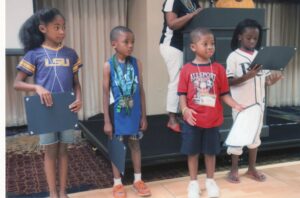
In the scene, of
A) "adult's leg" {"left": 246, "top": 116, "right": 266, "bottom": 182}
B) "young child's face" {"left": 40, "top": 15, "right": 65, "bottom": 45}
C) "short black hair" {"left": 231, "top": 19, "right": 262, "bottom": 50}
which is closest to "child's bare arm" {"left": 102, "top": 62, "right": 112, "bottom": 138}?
"young child's face" {"left": 40, "top": 15, "right": 65, "bottom": 45}

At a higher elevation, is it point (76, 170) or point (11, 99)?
point (11, 99)

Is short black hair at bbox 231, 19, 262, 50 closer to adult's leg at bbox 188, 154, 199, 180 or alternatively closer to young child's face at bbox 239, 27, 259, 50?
young child's face at bbox 239, 27, 259, 50

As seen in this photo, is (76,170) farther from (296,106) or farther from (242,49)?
(296,106)

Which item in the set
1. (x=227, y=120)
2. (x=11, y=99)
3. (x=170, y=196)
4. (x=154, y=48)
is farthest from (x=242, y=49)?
(x=11, y=99)

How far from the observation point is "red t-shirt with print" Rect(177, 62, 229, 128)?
2037 millimetres

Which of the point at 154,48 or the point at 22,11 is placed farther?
the point at 154,48

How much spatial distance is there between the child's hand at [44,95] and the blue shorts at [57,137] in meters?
0.22

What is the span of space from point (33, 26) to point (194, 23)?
1.41m

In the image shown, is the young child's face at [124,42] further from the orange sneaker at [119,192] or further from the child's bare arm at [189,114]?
the orange sneaker at [119,192]

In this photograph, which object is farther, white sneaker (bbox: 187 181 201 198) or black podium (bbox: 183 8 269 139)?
black podium (bbox: 183 8 269 139)

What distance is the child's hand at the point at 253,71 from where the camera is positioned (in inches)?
83.5

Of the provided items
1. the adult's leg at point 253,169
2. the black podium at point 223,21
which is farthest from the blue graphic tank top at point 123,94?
the black podium at point 223,21

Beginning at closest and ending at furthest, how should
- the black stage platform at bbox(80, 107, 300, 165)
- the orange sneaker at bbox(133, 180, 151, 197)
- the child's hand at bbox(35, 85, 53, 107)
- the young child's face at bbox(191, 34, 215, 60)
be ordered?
the child's hand at bbox(35, 85, 53, 107) < the young child's face at bbox(191, 34, 215, 60) < the orange sneaker at bbox(133, 180, 151, 197) < the black stage platform at bbox(80, 107, 300, 165)

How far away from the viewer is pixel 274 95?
18.8 feet
